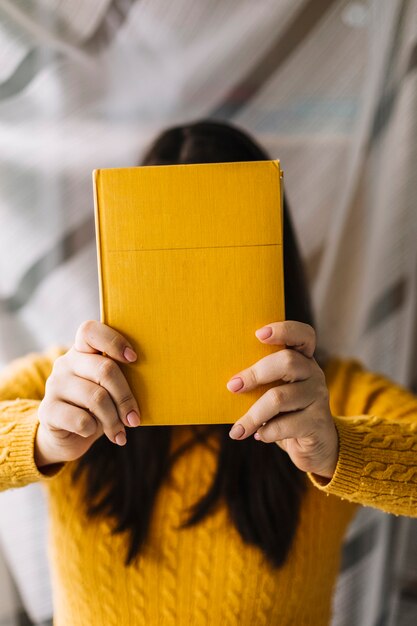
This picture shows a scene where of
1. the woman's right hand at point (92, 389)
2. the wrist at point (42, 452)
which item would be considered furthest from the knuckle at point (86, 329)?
the wrist at point (42, 452)

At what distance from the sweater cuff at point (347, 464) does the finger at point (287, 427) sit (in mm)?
58

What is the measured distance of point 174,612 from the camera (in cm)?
57

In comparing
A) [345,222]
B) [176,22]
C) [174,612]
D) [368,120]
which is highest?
[176,22]

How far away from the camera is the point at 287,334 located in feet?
1.38

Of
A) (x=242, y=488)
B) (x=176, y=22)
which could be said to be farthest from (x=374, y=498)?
(x=176, y=22)

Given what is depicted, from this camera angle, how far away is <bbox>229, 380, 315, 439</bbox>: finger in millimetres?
422

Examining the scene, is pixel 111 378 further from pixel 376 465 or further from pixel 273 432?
pixel 376 465

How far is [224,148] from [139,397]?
31 centimetres

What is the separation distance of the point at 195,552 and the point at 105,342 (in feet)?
0.92

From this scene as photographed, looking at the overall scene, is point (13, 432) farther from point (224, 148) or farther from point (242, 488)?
point (224, 148)

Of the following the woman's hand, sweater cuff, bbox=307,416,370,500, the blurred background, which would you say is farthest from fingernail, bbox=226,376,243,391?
the blurred background

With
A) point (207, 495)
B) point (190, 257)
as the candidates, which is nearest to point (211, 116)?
point (190, 257)

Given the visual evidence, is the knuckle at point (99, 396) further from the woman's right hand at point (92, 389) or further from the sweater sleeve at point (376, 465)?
the sweater sleeve at point (376, 465)

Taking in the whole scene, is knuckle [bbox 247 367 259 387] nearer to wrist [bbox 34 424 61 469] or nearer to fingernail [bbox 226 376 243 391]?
fingernail [bbox 226 376 243 391]
